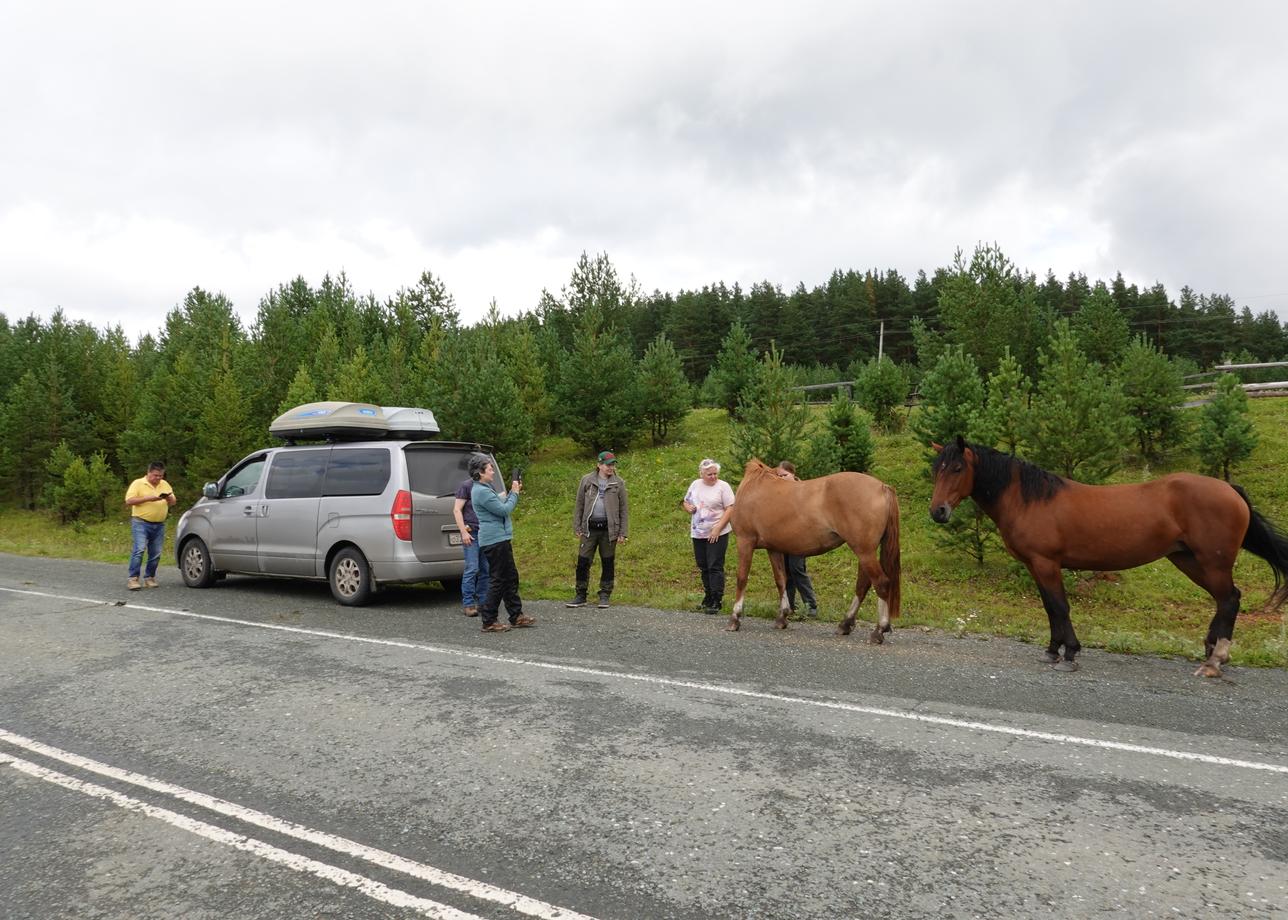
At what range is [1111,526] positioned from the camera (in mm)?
6383

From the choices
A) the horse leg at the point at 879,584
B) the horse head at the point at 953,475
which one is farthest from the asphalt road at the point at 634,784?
the horse head at the point at 953,475

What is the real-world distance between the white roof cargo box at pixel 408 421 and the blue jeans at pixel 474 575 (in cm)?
254

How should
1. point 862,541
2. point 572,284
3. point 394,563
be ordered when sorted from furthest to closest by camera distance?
point 572,284 → point 394,563 → point 862,541

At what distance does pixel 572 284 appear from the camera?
50.9m

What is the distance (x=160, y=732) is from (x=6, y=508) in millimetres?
39739

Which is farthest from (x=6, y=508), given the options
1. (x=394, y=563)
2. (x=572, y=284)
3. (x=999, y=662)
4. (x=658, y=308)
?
(x=658, y=308)

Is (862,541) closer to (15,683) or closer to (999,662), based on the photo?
(999,662)

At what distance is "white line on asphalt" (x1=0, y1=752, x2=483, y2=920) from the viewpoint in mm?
2754

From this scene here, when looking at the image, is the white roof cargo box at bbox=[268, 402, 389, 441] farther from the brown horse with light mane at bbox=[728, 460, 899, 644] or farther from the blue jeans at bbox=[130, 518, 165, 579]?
the brown horse with light mane at bbox=[728, 460, 899, 644]

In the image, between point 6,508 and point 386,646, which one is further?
point 6,508

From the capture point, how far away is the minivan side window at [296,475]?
10.2 metres

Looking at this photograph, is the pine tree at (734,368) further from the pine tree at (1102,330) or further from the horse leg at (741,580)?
the horse leg at (741,580)

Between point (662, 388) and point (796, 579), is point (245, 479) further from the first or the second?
point (662, 388)

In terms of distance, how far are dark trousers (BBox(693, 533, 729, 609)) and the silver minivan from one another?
10.3ft
